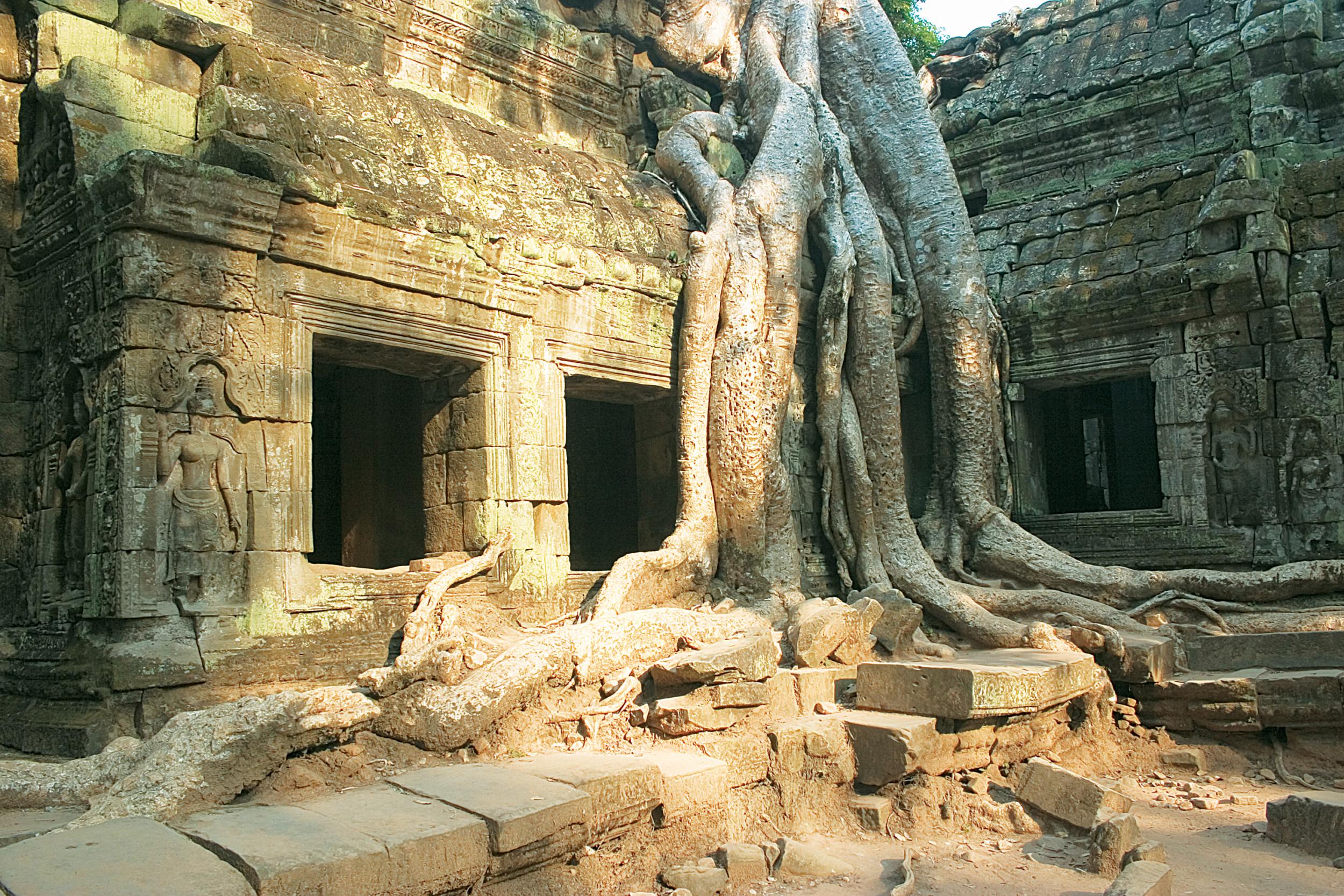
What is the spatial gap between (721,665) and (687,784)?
0.75 metres

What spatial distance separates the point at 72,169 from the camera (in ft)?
15.6

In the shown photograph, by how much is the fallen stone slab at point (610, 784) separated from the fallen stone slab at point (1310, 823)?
8.56ft

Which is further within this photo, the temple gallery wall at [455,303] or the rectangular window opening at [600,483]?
the rectangular window opening at [600,483]

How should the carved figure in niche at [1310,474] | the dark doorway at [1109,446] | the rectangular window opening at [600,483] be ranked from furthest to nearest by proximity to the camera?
the dark doorway at [1109,446]
the rectangular window opening at [600,483]
the carved figure in niche at [1310,474]

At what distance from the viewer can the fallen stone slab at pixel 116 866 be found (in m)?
2.55

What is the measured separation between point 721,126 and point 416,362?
3.39 metres

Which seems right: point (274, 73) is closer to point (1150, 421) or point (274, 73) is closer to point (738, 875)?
point (738, 875)

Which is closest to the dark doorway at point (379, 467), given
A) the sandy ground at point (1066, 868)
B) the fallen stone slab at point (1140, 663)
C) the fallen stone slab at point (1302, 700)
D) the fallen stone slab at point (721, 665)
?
the fallen stone slab at point (721, 665)

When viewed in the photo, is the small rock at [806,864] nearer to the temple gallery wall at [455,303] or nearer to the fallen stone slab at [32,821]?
the temple gallery wall at [455,303]

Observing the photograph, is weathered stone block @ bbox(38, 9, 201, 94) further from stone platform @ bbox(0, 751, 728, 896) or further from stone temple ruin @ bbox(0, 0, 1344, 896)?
stone platform @ bbox(0, 751, 728, 896)

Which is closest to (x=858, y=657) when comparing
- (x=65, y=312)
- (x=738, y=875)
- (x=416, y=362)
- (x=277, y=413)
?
(x=738, y=875)

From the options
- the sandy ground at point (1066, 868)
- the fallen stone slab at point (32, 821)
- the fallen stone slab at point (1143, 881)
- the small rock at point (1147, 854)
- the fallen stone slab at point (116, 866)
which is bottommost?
the sandy ground at point (1066, 868)

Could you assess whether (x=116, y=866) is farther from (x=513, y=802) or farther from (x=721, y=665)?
(x=721, y=665)

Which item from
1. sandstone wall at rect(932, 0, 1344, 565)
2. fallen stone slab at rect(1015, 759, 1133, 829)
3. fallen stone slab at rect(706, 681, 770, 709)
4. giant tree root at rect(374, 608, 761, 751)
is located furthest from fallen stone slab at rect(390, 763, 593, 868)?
sandstone wall at rect(932, 0, 1344, 565)
